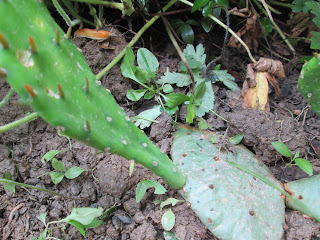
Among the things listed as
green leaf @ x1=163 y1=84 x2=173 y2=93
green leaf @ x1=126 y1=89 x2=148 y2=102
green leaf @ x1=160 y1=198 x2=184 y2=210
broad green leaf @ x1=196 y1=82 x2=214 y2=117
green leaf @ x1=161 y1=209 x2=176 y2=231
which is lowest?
green leaf @ x1=161 y1=209 x2=176 y2=231

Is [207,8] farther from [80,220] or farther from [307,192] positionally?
[80,220]

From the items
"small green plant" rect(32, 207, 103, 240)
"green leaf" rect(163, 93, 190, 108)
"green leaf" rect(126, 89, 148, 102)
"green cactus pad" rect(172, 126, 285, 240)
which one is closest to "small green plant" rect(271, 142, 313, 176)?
"green cactus pad" rect(172, 126, 285, 240)

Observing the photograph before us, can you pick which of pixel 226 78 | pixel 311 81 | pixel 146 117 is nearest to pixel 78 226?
pixel 146 117

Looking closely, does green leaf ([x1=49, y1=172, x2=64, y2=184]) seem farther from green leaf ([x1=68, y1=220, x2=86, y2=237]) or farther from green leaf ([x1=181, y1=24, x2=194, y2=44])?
green leaf ([x1=181, y1=24, x2=194, y2=44])

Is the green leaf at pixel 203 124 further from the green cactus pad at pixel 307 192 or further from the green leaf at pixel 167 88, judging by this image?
the green cactus pad at pixel 307 192

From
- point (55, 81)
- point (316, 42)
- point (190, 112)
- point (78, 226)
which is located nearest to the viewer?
point (55, 81)

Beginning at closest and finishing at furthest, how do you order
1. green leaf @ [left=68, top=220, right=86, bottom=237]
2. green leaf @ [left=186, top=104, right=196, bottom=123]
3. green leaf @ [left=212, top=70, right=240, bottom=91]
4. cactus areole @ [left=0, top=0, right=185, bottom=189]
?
1. cactus areole @ [left=0, top=0, right=185, bottom=189]
2. green leaf @ [left=68, top=220, right=86, bottom=237]
3. green leaf @ [left=186, top=104, right=196, bottom=123]
4. green leaf @ [left=212, top=70, right=240, bottom=91]

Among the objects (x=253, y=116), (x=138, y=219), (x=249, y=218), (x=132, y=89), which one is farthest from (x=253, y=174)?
(x=132, y=89)
